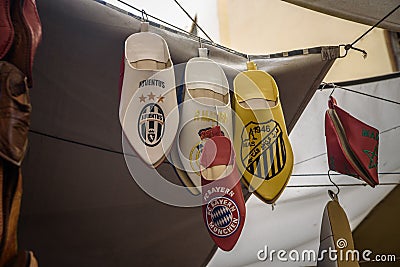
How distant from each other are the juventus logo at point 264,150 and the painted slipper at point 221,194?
0.05m

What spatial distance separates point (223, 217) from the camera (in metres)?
0.56

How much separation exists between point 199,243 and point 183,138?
1.78 feet

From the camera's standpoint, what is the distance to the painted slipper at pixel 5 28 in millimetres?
400

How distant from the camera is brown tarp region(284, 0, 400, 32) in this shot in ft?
3.01

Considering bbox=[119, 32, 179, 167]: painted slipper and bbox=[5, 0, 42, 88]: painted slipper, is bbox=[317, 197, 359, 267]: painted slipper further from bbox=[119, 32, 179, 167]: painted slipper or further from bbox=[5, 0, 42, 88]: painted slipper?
bbox=[5, 0, 42, 88]: painted slipper

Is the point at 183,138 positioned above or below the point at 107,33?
below

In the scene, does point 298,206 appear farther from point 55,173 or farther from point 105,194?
point 55,173

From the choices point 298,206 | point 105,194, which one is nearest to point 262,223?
point 298,206

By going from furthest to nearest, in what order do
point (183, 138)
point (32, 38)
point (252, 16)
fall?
1. point (252, 16)
2. point (183, 138)
3. point (32, 38)

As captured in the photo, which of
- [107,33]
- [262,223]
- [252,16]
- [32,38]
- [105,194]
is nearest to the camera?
[32,38]

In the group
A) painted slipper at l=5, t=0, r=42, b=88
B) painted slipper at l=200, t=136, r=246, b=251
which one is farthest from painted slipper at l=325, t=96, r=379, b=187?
painted slipper at l=5, t=0, r=42, b=88

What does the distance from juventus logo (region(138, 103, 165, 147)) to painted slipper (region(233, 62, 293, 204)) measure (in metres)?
0.16

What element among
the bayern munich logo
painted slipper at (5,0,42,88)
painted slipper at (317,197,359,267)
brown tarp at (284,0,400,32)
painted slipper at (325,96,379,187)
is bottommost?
painted slipper at (317,197,359,267)

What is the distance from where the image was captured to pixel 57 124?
2.47ft
